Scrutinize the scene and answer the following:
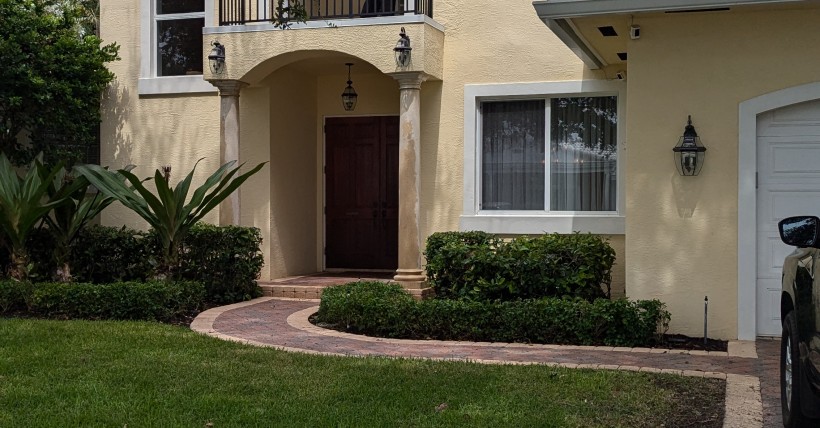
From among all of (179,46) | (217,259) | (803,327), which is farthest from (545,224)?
(803,327)

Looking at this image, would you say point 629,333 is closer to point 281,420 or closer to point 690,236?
point 690,236

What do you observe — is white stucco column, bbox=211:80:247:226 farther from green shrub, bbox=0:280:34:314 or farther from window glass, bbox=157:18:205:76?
green shrub, bbox=0:280:34:314

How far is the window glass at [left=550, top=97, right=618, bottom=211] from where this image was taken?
12.4 meters

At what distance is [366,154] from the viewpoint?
14664 millimetres

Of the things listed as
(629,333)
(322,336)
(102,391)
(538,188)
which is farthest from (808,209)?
(102,391)

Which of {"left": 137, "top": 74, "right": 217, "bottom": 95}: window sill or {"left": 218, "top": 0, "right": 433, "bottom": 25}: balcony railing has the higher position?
{"left": 218, "top": 0, "right": 433, "bottom": 25}: balcony railing

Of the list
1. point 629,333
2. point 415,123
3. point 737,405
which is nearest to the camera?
point 737,405

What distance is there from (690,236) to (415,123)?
4.44m

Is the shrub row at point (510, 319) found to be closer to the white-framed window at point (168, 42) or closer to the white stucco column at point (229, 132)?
the white stucco column at point (229, 132)

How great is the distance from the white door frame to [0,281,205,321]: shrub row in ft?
21.0

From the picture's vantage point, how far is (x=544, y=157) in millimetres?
12734

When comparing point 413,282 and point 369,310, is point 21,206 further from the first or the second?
point 413,282

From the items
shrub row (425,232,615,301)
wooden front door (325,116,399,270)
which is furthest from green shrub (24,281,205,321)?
wooden front door (325,116,399,270)

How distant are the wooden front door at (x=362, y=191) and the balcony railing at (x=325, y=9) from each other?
5.82 feet
